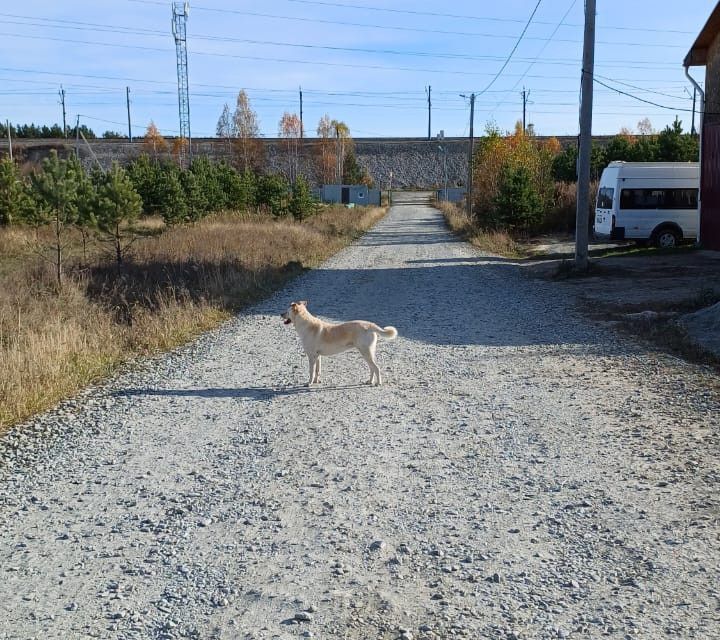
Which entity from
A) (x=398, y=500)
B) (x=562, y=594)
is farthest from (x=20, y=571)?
(x=562, y=594)

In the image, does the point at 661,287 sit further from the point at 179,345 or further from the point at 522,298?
the point at 179,345

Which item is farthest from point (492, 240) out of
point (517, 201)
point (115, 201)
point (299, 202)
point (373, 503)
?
point (373, 503)

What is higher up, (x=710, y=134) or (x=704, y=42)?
(x=704, y=42)

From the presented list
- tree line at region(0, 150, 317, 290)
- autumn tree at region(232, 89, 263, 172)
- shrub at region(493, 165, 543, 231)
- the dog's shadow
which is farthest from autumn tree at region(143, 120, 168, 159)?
the dog's shadow

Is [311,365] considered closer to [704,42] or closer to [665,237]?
[704,42]

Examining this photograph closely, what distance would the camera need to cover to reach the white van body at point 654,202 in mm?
26891

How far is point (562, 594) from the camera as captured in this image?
370 centimetres

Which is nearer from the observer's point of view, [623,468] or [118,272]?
[623,468]

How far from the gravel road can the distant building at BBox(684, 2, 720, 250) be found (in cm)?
1663

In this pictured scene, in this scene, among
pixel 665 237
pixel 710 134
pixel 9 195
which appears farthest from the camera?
pixel 9 195

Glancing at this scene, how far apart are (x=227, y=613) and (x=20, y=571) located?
1.22 meters

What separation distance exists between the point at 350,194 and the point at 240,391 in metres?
86.4

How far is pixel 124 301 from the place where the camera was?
1392 cm

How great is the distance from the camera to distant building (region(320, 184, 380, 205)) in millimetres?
91812
